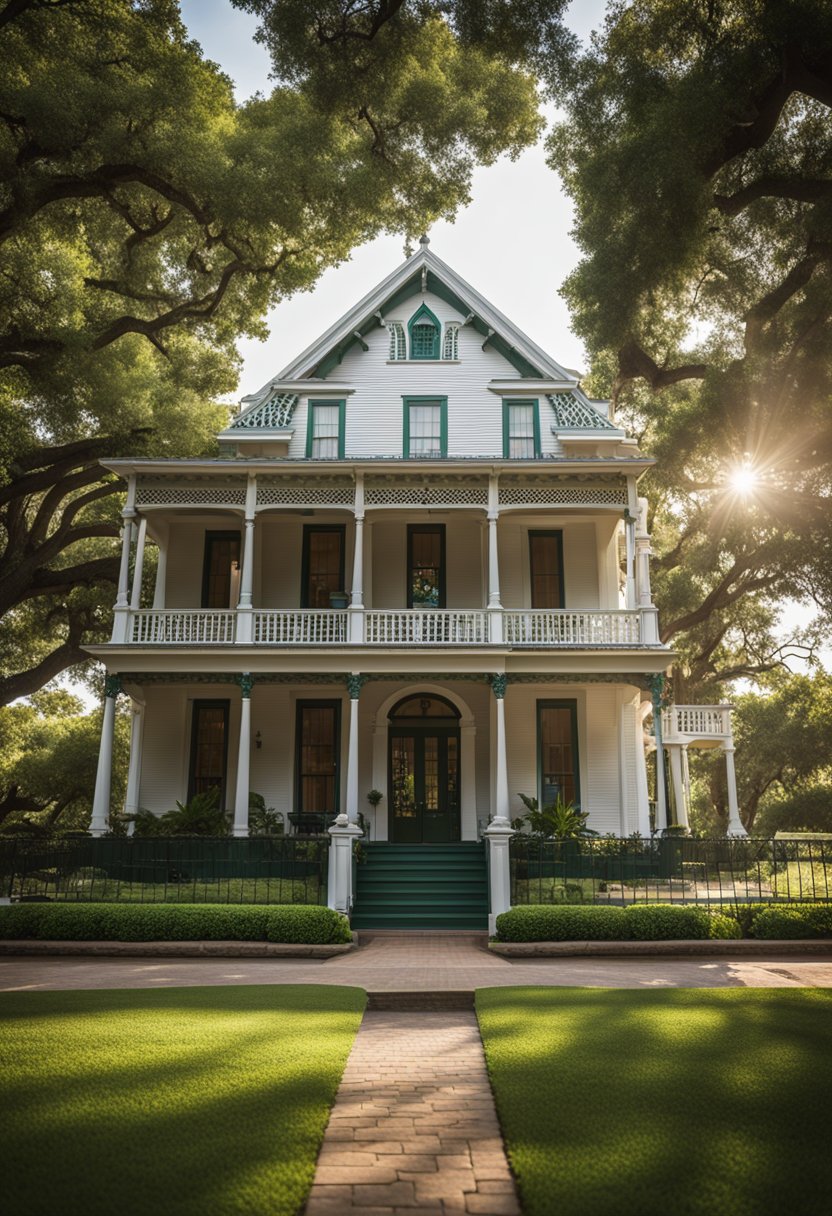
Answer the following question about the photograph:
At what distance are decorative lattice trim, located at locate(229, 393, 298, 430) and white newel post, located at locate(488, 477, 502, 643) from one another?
5.63 meters

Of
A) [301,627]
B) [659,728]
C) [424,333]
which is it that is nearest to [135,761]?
[301,627]

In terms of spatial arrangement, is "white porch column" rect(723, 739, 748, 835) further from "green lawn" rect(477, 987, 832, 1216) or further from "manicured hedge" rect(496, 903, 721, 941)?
"green lawn" rect(477, 987, 832, 1216)

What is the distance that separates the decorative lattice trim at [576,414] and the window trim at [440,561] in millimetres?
3922

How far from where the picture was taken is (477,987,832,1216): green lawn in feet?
14.5

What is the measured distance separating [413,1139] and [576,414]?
1958 cm

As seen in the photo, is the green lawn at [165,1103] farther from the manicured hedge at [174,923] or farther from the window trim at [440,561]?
the window trim at [440,561]

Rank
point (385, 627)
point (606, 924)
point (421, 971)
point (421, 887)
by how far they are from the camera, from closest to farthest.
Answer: point (421, 971) → point (606, 924) → point (421, 887) → point (385, 627)

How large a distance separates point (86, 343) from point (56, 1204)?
2152 centimetres

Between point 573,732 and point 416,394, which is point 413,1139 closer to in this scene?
point 573,732

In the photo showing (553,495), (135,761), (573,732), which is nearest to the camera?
(553,495)

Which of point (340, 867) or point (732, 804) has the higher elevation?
point (732, 804)

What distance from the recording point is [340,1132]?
529 centimetres

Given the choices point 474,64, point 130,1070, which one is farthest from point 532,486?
point 130,1070

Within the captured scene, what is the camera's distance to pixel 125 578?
20.2m
